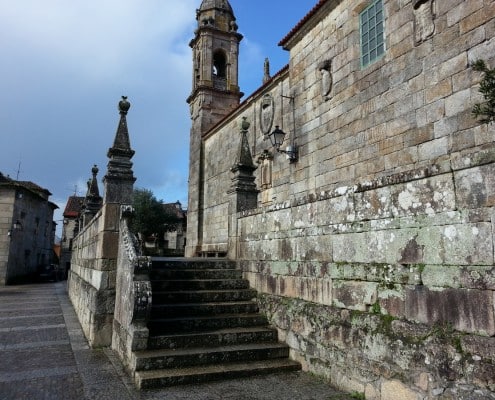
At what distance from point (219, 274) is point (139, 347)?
2453 mm

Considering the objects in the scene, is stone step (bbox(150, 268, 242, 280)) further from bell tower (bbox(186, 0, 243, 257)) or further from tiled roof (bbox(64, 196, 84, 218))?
tiled roof (bbox(64, 196, 84, 218))

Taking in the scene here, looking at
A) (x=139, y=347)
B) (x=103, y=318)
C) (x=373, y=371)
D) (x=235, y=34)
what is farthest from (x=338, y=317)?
(x=235, y=34)

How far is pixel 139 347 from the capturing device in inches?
196

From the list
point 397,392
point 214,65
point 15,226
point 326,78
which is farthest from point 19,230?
point 397,392

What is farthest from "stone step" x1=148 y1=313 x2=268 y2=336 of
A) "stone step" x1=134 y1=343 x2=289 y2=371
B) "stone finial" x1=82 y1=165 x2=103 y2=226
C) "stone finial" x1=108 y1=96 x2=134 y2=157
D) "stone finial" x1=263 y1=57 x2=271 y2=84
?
"stone finial" x1=263 y1=57 x2=271 y2=84

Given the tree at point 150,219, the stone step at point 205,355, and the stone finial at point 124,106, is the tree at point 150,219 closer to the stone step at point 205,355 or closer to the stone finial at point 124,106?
the stone finial at point 124,106

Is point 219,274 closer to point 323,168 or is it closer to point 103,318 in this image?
point 103,318

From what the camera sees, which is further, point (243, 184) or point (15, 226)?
point (15, 226)

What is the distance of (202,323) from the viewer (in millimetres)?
5723

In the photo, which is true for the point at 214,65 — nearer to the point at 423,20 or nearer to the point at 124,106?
the point at 124,106

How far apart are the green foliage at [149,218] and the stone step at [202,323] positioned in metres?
23.6

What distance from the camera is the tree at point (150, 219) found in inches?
1135

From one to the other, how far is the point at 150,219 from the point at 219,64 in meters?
13.5

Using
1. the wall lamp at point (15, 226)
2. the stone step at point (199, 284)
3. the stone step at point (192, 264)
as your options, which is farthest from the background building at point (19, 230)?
the stone step at point (199, 284)
